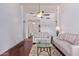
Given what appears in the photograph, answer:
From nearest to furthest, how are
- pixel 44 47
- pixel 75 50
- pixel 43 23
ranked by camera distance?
1. pixel 75 50
2. pixel 44 47
3. pixel 43 23

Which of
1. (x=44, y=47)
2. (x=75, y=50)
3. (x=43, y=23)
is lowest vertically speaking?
(x=44, y=47)

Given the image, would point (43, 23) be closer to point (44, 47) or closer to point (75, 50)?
point (44, 47)

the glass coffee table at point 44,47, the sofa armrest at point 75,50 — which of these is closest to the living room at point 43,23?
the glass coffee table at point 44,47

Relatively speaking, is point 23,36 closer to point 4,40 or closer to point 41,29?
point 41,29

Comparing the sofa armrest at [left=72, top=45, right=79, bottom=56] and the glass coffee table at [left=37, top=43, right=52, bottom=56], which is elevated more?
the sofa armrest at [left=72, top=45, right=79, bottom=56]

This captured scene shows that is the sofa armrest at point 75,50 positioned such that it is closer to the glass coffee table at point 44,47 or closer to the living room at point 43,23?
the glass coffee table at point 44,47

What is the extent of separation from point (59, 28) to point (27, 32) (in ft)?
4.27

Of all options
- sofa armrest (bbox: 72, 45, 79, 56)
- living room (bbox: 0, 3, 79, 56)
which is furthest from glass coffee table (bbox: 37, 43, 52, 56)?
sofa armrest (bbox: 72, 45, 79, 56)

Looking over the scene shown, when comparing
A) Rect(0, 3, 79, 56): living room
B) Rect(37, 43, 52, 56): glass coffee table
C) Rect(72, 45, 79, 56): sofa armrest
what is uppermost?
Rect(0, 3, 79, 56): living room

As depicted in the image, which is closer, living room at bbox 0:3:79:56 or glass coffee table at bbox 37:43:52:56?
glass coffee table at bbox 37:43:52:56

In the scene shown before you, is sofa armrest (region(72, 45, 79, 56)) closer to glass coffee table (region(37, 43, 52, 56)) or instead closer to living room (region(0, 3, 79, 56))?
glass coffee table (region(37, 43, 52, 56))

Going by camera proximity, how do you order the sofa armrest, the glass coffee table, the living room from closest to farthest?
1. the sofa armrest
2. the glass coffee table
3. the living room

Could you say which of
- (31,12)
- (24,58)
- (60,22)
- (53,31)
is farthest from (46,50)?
(24,58)

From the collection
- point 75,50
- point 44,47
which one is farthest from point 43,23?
point 75,50
